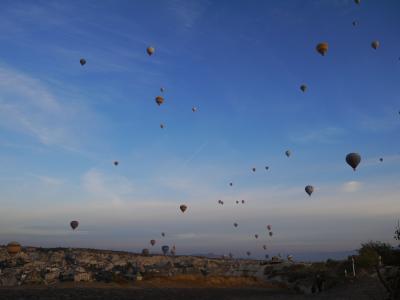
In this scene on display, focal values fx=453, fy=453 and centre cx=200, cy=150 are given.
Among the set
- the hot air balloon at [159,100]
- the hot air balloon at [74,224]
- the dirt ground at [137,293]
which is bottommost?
the dirt ground at [137,293]

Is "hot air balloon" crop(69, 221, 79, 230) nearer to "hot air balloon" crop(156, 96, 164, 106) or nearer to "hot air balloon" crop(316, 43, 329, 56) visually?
"hot air balloon" crop(156, 96, 164, 106)

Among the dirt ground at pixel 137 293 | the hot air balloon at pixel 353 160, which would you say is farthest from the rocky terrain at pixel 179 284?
the hot air balloon at pixel 353 160

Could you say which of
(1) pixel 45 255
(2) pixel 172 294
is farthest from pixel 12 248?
(2) pixel 172 294

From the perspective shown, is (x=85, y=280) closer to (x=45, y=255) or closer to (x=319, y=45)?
(x=319, y=45)

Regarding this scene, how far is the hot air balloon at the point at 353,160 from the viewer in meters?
44.6

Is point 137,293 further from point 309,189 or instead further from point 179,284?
point 309,189

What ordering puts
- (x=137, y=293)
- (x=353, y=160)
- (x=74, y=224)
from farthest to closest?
(x=74, y=224) < (x=353, y=160) < (x=137, y=293)

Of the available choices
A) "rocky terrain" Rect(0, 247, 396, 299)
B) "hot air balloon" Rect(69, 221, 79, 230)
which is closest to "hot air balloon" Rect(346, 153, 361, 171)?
"rocky terrain" Rect(0, 247, 396, 299)

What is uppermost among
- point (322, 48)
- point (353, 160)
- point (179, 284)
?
point (322, 48)

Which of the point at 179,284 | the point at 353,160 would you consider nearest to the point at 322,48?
the point at 353,160

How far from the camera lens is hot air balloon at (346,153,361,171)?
146 feet

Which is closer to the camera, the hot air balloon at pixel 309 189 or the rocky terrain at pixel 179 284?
the rocky terrain at pixel 179 284

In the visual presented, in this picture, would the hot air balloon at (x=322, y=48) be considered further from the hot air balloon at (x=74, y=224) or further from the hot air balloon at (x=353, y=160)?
the hot air balloon at (x=74, y=224)

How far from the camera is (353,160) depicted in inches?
1761
